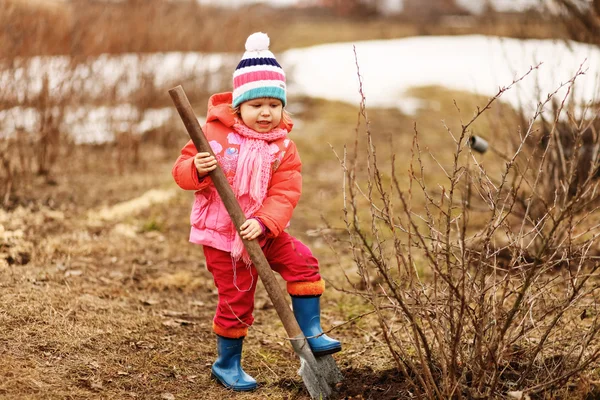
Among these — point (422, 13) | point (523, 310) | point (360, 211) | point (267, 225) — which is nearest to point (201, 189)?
point (267, 225)

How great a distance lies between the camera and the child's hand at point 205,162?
112 inches

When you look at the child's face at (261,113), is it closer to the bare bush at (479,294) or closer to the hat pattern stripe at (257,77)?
the hat pattern stripe at (257,77)

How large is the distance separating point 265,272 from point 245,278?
22cm

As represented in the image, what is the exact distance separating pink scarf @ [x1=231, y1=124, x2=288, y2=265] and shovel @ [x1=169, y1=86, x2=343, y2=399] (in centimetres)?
13

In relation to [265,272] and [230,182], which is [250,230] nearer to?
[265,272]

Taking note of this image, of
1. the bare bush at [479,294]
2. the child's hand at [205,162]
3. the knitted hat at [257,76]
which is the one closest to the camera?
the bare bush at [479,294]

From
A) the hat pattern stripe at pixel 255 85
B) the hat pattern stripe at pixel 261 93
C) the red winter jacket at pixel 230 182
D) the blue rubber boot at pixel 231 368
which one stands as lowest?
the blue rubber boot at pixel 231 368

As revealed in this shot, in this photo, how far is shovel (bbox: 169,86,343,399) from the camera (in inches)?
114

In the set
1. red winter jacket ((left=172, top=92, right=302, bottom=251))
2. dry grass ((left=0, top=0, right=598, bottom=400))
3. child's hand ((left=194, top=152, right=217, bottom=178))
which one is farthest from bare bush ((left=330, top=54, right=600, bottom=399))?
child's hand ((left=194, top=152, right=217, bottom=178))

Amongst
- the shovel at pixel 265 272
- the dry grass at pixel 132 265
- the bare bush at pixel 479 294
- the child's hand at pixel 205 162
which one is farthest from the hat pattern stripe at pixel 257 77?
the dry grass at pixel 132 265

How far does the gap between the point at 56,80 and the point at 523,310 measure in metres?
5.60

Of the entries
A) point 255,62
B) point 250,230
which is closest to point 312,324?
point 250,230

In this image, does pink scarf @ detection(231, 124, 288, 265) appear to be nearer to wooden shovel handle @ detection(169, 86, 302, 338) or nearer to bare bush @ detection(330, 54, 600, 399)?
wooden shovel handle @ detection(169, 86, 302, 338)

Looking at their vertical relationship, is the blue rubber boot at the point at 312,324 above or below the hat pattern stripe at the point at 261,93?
below
